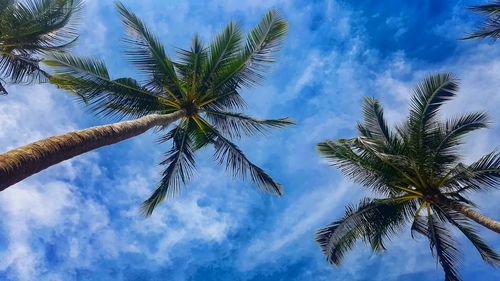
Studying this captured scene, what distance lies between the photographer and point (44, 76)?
10984mm

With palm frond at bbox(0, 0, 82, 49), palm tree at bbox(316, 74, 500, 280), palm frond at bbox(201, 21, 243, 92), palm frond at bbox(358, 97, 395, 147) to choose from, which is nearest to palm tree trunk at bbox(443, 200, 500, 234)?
palm tree at bbox(316, 74, 500, 280)

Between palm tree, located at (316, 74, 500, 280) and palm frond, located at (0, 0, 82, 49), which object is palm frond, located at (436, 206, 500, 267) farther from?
palm frond, located at (0, 0, 82, 49)

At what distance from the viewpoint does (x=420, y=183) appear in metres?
9.87

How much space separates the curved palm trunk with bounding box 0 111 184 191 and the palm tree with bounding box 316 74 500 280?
19.7ft

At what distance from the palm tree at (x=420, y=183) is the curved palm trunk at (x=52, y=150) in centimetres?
599

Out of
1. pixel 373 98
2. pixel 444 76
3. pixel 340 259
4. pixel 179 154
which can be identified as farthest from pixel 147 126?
pixel 444 76

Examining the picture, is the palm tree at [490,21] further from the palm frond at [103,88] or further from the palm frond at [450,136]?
the palm frond at [103,88]

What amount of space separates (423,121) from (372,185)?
8.30ft

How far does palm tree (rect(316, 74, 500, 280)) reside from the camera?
9516mm

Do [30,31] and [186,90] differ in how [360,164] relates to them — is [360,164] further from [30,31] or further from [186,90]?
[30,31]

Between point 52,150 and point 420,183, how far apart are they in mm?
9618

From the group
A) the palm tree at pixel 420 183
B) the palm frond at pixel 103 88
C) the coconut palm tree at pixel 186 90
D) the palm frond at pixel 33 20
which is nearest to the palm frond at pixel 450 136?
the palm tree at pixel 420 183

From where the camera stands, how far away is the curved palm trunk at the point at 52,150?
159 inches

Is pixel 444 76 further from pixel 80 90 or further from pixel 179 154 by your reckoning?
pixel 80 90
